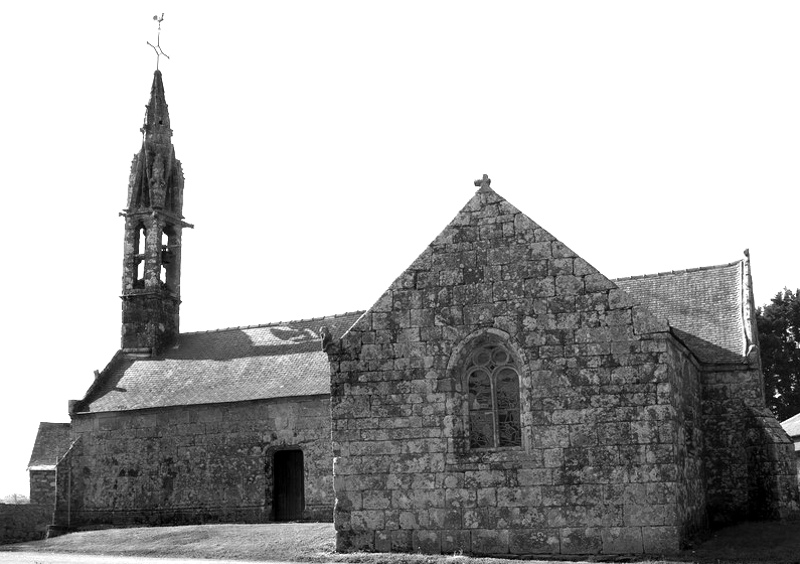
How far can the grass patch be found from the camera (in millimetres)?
15039

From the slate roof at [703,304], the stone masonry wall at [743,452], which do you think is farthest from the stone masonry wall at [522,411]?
the slate roof at [703,304]

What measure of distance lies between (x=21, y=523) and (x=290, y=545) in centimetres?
1413

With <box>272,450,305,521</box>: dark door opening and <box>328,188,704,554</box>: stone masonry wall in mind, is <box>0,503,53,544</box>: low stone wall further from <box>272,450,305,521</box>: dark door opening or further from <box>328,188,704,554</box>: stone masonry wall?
<box>328,188,704,554</box>: stone masonry wall

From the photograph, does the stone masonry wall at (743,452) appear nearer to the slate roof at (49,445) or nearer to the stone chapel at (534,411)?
the stone chapel at (534,411)

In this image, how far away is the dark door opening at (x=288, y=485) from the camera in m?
26.3

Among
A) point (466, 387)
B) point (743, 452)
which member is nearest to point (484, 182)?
point (466, 387)

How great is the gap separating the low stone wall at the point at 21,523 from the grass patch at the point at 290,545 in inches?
121

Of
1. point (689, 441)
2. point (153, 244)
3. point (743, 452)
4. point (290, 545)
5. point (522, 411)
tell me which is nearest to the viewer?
point (522, 411)

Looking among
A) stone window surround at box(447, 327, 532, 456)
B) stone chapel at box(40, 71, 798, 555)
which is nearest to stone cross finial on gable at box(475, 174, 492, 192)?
stone chapel at box(40, 71, 798, 555)

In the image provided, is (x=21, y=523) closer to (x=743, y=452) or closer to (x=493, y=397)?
(x=493, y=397)

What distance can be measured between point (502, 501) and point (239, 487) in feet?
40.7

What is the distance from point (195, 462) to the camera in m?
27.3

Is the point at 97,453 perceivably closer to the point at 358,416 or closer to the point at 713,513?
the point at 358,416

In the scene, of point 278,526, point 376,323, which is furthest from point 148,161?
point 376,323
